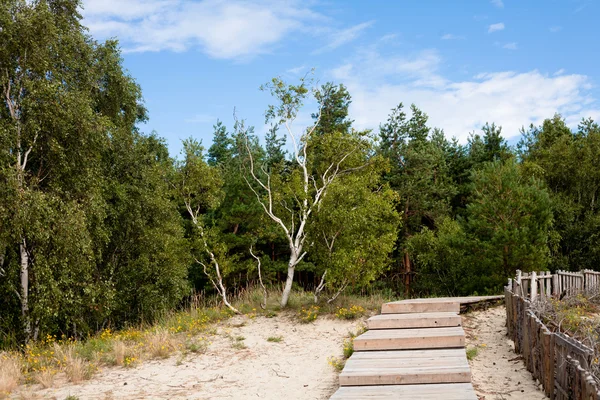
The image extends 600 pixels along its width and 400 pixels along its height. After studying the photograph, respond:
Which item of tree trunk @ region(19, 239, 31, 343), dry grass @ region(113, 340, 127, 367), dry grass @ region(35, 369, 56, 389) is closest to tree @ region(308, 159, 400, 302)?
dry grass @ region(113, 340, 127, 367)

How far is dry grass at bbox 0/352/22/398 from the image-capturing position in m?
8.52

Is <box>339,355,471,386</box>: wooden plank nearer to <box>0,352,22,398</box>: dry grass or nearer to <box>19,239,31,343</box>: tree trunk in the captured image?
<box>0,352,22,398</box>: dry grass

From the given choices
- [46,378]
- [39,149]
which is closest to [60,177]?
[39,149]

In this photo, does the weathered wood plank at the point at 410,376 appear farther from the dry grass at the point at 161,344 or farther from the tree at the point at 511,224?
the tree at the point at 511,224

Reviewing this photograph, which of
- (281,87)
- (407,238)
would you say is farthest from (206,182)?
(407,238)

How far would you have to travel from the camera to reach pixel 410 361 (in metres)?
8.02

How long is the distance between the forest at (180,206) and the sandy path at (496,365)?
112 inches

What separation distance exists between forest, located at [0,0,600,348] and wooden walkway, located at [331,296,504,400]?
9.18ft

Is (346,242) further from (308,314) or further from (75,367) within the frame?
(75,367)

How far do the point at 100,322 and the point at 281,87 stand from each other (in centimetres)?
1169

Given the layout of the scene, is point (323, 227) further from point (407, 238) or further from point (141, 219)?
point (407, 238)

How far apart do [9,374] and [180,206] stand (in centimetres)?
1344

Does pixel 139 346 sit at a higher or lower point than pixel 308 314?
lower

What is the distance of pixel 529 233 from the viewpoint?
63.8ft
